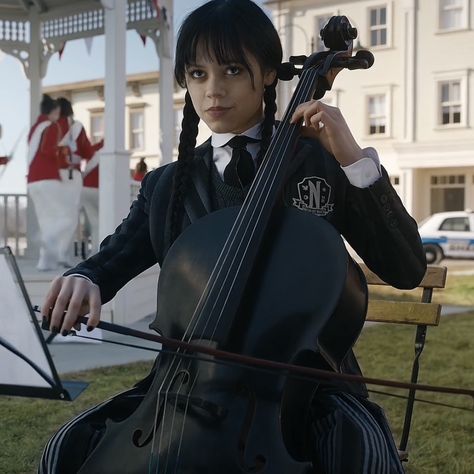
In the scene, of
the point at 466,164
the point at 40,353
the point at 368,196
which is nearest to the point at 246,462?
the point at 368,196

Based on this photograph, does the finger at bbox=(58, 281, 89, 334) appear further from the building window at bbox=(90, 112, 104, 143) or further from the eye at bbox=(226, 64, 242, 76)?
the building window at bbox=(90, 112, 104, 143)

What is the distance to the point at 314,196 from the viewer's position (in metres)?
1.42

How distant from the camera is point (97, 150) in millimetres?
6359

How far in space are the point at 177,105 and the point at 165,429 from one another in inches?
840

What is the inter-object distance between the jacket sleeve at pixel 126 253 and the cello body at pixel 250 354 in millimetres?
180

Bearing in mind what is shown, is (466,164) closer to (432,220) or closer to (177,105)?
(432,220)

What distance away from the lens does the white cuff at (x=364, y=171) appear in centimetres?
128

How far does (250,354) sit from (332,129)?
45cm

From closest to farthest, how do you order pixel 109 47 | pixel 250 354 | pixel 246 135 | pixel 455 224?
pixel 250 354, pixel 246 135, pixel 109 47, pixel 455 224

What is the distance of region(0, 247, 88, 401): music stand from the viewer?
198 cm

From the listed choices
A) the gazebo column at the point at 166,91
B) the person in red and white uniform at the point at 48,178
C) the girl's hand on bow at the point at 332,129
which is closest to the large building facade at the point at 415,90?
the gazebo column at the point at 166,91

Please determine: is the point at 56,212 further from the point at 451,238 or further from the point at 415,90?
the point at 415,90

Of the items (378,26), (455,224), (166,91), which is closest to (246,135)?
(166,91)

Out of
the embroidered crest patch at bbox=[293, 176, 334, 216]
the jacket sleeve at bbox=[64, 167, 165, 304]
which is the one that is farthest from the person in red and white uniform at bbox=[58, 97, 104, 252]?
the embroidered crest patch at bbox=[293, 176, 334, 216]
